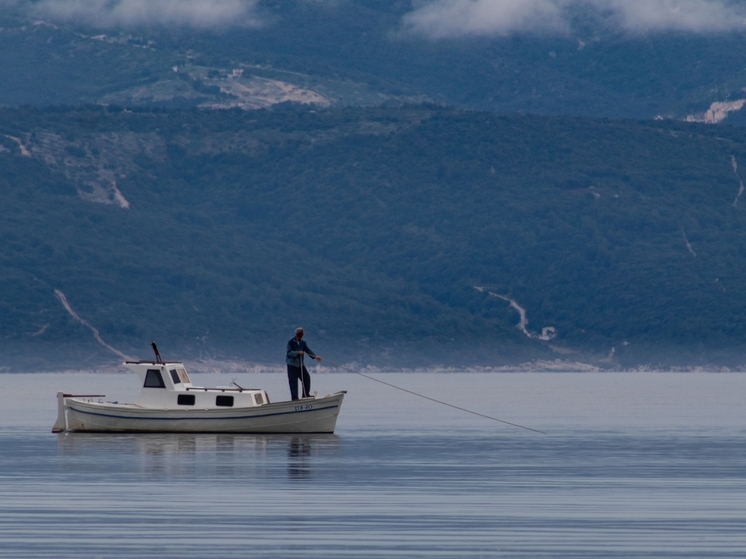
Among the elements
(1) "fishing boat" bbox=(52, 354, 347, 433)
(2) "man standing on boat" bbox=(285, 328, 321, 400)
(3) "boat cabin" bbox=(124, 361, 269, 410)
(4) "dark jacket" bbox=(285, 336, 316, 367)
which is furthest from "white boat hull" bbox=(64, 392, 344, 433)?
(4) "dark jacket" bbox=(285, 336, 316, 367)

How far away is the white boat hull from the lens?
42.2m

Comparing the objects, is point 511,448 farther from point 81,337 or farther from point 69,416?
point 81,337

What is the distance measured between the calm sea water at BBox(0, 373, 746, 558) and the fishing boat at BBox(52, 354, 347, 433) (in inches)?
23.1

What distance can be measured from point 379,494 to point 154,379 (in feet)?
57.5

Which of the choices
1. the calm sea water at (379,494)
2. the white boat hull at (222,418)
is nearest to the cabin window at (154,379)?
the white boat hull at (222,418)

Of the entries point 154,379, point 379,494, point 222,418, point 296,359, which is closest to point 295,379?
point 296,359

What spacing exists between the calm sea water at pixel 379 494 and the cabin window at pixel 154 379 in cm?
150

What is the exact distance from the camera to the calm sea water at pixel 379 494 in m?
20.9

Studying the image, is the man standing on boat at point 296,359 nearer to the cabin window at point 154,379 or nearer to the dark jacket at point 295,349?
the dark jacket at point 295,349

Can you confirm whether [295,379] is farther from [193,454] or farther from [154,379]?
[193,454]

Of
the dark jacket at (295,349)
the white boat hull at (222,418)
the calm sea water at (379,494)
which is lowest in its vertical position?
the calm sea water at (379,494)

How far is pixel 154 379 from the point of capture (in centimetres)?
4328

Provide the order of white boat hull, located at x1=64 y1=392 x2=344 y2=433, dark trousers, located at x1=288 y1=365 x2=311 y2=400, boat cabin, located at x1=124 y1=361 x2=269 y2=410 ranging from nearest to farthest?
white boat hull, located at x1=64 y1=392 x2=344 y2=433 < dark trousers, located at x1=288 y1=365 x2=311 y2=400 < boat cabin, located at x1=124 y1=361 x2=269 y2=410

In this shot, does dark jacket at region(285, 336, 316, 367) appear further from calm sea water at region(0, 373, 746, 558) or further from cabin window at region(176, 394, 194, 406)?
cabin window at region(176, 394, 194, 406)
